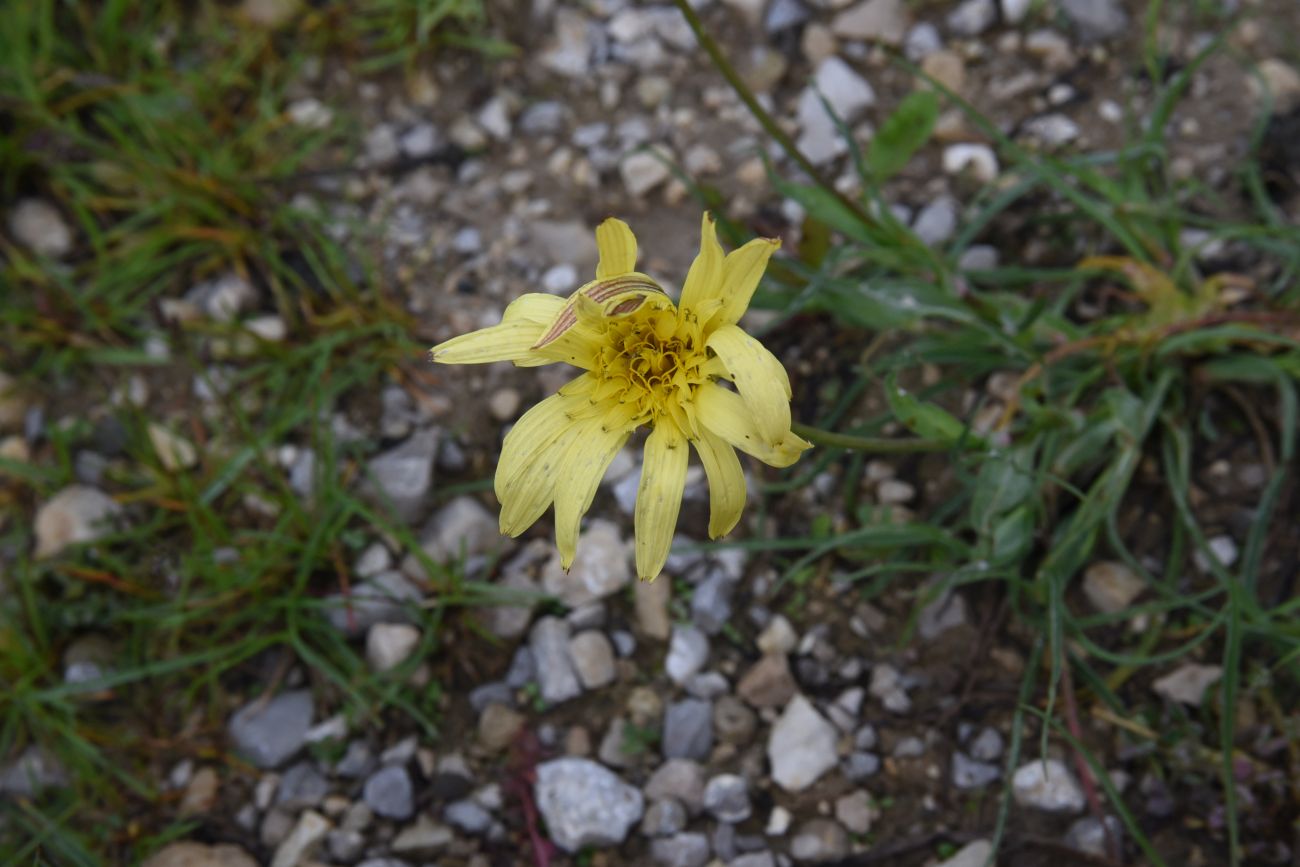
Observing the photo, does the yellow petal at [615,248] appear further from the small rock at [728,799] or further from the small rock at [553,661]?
the small rock at [728,799]

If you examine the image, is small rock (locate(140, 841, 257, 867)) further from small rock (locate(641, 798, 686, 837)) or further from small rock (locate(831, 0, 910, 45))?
small rock (locate(831, 0, 910, 45))

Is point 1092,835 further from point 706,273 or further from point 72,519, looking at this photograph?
point 72,519

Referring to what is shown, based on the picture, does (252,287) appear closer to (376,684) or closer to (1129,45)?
(376,684)

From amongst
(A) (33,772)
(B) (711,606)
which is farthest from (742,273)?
(A) (33,772)

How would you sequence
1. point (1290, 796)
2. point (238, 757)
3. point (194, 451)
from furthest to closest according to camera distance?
point (194, 451)
point (238, 757)
point (1290, 796)

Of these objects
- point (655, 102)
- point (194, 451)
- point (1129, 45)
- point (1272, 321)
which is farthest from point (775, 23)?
point (194, 451)

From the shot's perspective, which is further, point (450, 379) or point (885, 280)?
point (450, 379)

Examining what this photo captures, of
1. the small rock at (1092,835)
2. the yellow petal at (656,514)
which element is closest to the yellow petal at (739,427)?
the yellow petal at (656,514)
